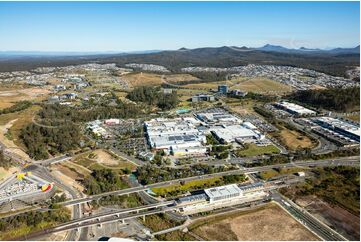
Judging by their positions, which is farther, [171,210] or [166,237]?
[171,210]

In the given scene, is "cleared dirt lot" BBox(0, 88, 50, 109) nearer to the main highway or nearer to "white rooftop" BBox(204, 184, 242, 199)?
the main highway

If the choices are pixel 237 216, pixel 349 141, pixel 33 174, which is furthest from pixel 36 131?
pixel 349 141

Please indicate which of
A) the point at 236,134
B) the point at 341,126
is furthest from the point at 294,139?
the point at 341,126

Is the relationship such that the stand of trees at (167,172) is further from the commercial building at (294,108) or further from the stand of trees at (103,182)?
the commercial building at (294,108)

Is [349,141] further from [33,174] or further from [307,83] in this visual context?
[307,83]

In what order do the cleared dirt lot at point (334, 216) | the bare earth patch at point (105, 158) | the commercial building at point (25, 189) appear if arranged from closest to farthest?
the cleared dirt lot at point (334, 216) → the commercial building at point (25, 189) → the bare earth patch at point (105, 158)

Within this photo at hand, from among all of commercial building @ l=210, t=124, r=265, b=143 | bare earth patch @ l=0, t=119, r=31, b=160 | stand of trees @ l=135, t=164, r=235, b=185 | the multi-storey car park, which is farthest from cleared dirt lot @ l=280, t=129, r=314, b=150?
bare earth patch @ l=0, t=119, r=31, b=160

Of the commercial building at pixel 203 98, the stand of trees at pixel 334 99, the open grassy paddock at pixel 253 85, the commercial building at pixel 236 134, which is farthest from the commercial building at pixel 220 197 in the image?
the open grassy paddock at pixel 253 85
